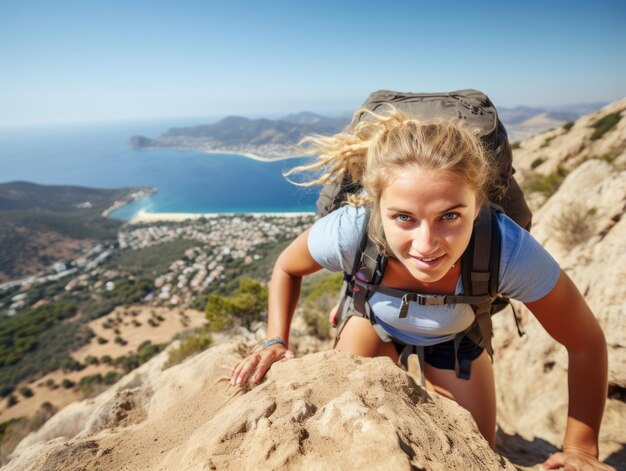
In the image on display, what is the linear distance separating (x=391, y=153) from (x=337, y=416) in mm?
1166

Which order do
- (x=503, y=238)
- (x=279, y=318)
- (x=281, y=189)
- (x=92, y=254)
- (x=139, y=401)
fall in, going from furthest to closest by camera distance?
(x=281, y=189) < (x=92, y=254) < (x=139, y=401) < (x=279, y=318) < (x=503, y=238)

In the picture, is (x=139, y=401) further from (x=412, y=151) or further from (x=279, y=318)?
(x=412, y=151)

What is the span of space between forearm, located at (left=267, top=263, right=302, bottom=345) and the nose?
43.2 inches

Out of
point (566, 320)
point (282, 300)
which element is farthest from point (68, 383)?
point (566, 320)

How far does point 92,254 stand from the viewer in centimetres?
5066

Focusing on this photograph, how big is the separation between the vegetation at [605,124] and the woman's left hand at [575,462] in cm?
1594

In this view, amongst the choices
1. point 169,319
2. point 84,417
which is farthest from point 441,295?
point 169,319

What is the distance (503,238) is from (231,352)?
2.17 meters

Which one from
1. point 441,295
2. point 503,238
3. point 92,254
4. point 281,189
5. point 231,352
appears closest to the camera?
point 503,238

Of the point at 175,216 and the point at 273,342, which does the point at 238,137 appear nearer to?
the point at 175,216

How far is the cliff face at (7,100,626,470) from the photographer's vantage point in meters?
1.12

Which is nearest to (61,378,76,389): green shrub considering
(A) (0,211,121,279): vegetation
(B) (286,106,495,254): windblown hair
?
(B) (286,106,495,254): windblown hair

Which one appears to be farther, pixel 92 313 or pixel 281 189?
pixel 281 189

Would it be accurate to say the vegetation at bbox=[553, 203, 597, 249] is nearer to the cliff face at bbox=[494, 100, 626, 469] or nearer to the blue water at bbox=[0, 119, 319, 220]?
the cliff face at bbox=[494, 100, 626, 469]
